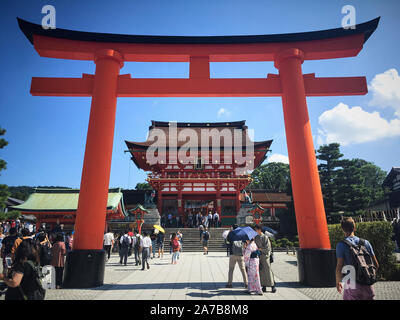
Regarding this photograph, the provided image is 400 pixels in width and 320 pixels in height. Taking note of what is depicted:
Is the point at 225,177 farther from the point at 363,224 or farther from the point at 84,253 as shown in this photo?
the point at 84,253

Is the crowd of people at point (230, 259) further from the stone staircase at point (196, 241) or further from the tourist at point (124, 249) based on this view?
the stone staircase at point (196, 241)

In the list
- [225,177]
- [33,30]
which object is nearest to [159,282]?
[33,30]

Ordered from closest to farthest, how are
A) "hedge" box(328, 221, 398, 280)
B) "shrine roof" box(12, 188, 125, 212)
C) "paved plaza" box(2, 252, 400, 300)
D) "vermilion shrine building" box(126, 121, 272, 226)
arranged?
"paved plaza" box(2, 252, 400, 300), "hedge" box(328, 221, 398, 280), "shrine roof" box(12, 188, 125, 212), "vermilion shrine building" box(126, 121, 272, 226)

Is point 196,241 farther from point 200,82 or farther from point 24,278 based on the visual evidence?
point 24,278

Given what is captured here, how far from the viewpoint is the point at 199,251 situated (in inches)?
627

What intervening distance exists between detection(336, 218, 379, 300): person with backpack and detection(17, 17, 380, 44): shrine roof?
615cm

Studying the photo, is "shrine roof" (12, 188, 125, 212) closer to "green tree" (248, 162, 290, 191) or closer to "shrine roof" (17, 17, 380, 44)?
"shrine roof" (17, 17, 380, 44)

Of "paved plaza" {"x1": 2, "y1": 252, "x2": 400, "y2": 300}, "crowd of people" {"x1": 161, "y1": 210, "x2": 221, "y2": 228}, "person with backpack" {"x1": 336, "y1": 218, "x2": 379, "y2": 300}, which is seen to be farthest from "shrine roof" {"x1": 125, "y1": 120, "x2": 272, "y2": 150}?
"person with backpack" {"x1": 336, "y1": 218, "x2": 379, "y2": 300}

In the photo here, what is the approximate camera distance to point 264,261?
5602 mm

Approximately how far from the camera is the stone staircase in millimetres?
16188

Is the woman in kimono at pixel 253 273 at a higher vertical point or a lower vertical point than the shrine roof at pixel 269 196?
lower

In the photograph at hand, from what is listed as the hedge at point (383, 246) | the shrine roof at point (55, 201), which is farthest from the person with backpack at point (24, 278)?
the shrine roof at point (55, 201)

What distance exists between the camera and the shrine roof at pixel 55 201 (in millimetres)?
17328

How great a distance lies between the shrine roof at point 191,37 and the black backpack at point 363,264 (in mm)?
6219
